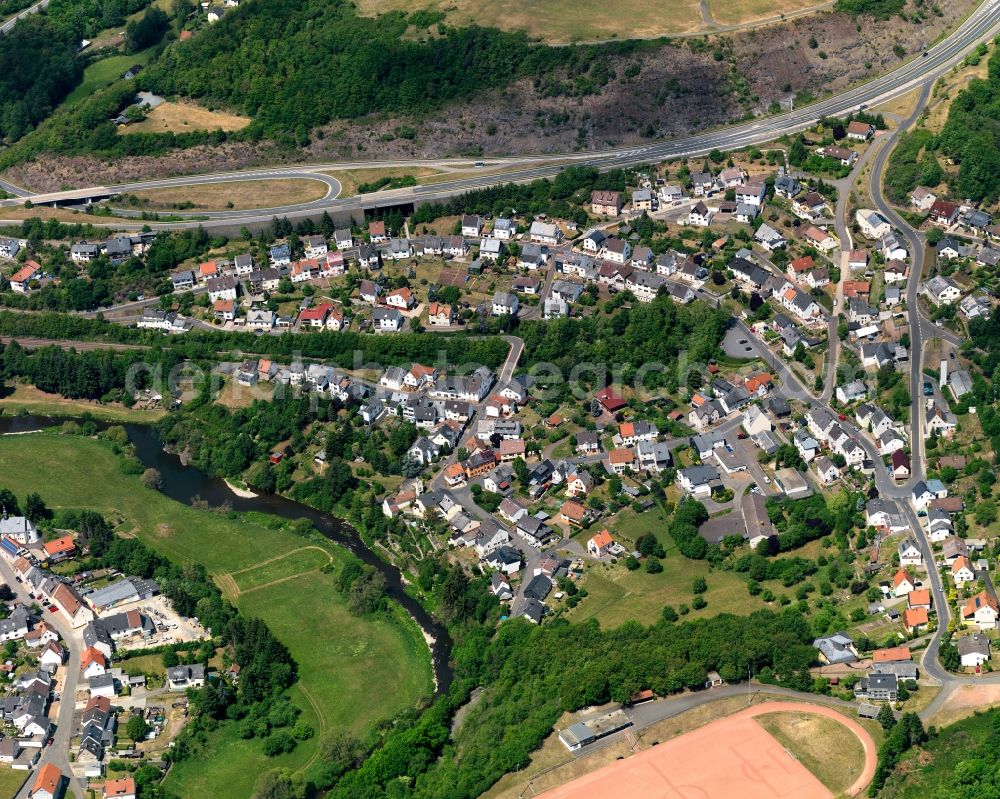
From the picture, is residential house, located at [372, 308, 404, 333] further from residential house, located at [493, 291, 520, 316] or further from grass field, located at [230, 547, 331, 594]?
grass field, located at [230, 547, 331, 594]

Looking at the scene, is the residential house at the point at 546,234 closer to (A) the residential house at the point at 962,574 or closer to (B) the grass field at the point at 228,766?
(A) the residential house at the point at 962,574

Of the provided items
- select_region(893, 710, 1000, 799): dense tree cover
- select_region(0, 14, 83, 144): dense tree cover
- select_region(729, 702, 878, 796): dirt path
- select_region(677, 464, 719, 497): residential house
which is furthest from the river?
select_region(0, 14, 83, 144): dense tree cover

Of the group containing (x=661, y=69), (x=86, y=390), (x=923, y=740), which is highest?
(x=661, y=69)

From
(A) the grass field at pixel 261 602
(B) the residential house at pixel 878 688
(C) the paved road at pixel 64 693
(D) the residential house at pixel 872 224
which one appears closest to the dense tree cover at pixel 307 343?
(A) the grass field at pixel 261 602

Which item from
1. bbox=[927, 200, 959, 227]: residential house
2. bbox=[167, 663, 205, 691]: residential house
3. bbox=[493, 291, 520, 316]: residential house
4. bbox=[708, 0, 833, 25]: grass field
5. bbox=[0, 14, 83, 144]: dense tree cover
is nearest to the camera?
bbox=[167, 663, 205, 691]: residential house

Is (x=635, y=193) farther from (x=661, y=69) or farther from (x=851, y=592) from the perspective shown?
(x=851, y=592)

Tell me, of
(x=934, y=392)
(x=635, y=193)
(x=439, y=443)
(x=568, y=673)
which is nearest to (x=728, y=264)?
(x=635, y=193)

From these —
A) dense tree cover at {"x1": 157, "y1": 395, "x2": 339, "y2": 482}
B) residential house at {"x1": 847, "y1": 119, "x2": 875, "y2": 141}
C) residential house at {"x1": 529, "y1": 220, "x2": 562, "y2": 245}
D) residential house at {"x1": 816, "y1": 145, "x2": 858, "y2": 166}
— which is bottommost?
dense tree cover at {"x1": 157, "y1": 395, "x2": 339, "y2": 482}

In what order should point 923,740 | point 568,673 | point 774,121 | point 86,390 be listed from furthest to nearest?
1. point 774,121
2. point 86,390
3. point 568,673
4. point 923,740
